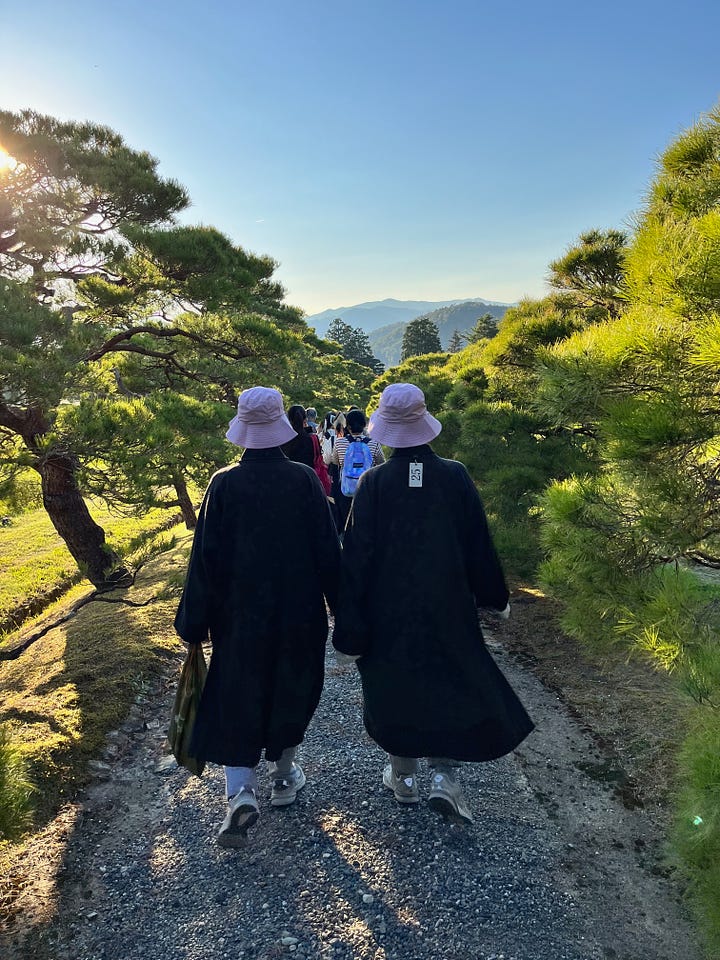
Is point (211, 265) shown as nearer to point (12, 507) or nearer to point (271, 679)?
point (12, 507)

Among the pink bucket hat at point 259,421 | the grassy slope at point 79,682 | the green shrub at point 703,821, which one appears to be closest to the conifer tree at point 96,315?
the grassy slope at point 79,682

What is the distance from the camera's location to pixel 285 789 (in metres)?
2.91

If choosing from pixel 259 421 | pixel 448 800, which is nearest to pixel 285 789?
pixel 448 800

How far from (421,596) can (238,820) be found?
4.96 ft

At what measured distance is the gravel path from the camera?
7.04 feet

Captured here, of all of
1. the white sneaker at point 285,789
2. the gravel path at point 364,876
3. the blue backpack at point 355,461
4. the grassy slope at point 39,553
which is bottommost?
the grassy slope at point 39,553

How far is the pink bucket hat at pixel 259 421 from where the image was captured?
2.45 metres

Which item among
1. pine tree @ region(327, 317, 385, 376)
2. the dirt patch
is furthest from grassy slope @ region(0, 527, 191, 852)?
pine tree @ region(327, 317, 385, 376)

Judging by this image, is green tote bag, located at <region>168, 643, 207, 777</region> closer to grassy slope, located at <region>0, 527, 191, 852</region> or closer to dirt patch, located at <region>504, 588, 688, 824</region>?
grassy slope, located at <region>0, 527, 191, 852</region>

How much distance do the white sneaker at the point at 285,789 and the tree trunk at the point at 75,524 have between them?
428 cm

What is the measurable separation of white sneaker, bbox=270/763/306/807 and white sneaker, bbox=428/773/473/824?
0.79m

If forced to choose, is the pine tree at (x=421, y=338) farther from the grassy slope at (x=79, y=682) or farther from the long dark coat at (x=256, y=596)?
the long dark coat at (x=256, y=596)

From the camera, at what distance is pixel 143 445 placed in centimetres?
504

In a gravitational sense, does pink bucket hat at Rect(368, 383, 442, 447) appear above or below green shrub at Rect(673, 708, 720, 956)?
above
